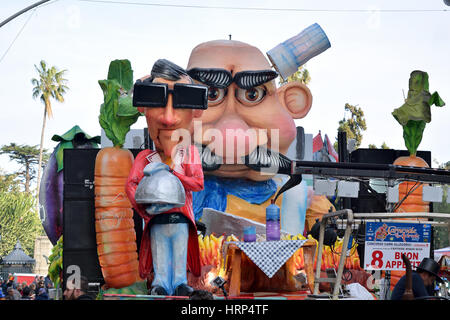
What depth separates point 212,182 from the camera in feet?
35.4

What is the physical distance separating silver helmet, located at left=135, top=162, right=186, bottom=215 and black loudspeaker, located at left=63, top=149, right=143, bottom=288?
7.11 ft

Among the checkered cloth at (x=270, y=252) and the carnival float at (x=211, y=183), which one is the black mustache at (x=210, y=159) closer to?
the carnival float at (x=211, y=183)

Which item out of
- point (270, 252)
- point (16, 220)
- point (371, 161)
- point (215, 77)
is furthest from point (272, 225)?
point (16, 220)

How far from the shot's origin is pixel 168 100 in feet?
29.3

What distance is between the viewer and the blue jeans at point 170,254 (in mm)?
8688

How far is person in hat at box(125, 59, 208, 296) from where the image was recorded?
8.68m

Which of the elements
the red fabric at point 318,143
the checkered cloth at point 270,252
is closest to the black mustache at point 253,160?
the checkered cloth at point 270,252

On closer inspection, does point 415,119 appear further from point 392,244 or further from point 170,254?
point 170,254

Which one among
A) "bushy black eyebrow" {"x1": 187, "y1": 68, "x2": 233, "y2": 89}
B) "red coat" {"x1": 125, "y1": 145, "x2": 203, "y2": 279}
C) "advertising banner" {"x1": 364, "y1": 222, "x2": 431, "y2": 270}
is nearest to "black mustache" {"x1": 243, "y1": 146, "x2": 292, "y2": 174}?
"bushy black eyebrow" {"x1": 187, "y1": 68, "x2": 233, "y2": 89}

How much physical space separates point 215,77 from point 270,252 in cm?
329

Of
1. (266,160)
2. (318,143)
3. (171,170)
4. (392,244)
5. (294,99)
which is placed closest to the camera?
(392,244)

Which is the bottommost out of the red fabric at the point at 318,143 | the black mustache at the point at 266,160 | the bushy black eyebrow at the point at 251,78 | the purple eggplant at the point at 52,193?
the purple eggplant at the point at 52,193

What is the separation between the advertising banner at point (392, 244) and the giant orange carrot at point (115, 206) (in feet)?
13.0

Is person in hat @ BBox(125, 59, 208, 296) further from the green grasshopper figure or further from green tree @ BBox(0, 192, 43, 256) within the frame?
green tree @ BBox(0, 192, 43, 256)
